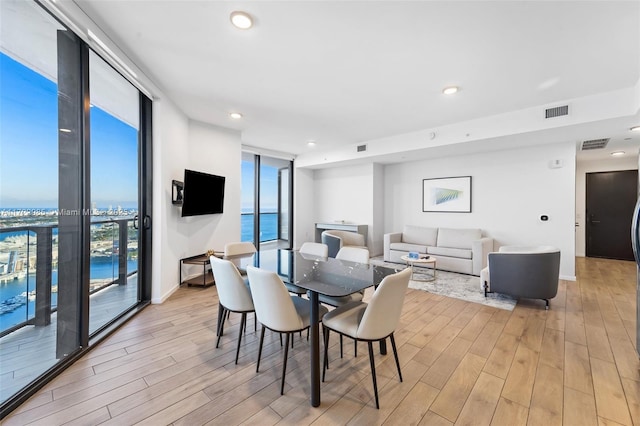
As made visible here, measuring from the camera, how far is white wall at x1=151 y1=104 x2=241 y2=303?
3.38m

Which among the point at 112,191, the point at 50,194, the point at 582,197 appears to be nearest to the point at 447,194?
the point at 582,197

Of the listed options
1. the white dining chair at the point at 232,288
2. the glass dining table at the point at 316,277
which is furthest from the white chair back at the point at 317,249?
the white dining chair at the point at 232,288

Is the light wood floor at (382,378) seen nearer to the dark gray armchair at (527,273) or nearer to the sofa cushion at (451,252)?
the dark gray armchair at (527,273)

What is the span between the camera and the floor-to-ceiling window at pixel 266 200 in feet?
20.6

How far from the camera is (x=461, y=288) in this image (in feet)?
13.5

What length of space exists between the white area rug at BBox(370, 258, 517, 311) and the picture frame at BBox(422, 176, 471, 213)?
4.96 ft

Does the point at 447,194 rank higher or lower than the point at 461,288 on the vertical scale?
higher

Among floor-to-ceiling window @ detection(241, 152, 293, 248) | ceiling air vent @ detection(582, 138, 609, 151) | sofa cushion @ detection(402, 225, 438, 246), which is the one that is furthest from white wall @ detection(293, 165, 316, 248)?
ceiling air vent @ detection(582, 138, 609, 151)

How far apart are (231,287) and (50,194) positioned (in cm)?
149

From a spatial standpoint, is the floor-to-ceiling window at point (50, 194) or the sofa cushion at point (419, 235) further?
the sofa cushion at point (419, 235)

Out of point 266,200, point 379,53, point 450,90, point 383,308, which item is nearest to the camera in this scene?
point 383,308

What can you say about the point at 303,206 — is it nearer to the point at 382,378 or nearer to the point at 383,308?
the point at 382,378

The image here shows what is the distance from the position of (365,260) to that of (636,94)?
3729mm

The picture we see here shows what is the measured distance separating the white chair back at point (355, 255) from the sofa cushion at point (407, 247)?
3123 mm
